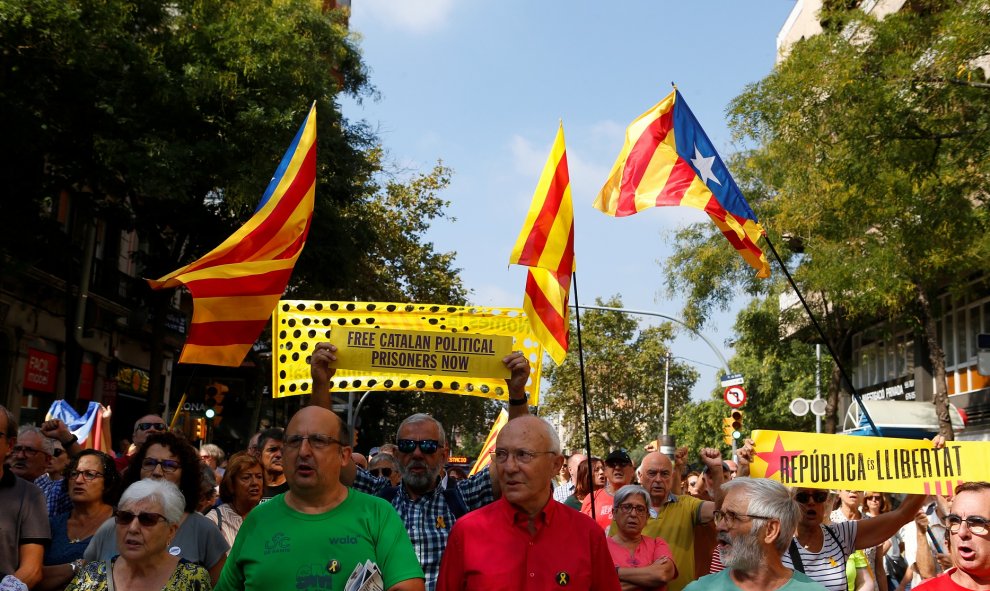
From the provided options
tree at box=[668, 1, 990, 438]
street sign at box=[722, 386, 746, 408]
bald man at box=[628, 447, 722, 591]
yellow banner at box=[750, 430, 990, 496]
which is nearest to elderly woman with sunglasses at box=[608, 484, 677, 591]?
bald man at box=[628, 447, 722, 591]

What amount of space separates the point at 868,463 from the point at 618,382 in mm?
57698

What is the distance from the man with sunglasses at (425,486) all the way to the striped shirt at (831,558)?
156 centimetres

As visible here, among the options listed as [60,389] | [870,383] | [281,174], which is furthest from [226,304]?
[870,383]

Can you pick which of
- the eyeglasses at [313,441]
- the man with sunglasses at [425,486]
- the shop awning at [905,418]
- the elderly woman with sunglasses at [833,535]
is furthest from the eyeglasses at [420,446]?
the shop awning at [905,418]

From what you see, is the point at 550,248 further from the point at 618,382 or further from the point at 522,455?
the point at 618,382

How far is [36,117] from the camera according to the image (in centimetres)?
1884

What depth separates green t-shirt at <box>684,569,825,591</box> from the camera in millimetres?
4090

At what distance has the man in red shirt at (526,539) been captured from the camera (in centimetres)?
431

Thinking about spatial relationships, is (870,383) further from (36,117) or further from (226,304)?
(226,304)

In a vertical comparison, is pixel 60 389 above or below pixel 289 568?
above

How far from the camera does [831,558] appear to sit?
5.91m

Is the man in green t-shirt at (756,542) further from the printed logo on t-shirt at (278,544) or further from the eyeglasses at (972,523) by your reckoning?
the printed logo on t-shirt at (278,544)

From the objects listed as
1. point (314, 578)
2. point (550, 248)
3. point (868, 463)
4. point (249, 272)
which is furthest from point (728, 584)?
point (249, 272)

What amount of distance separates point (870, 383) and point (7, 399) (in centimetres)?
2836
